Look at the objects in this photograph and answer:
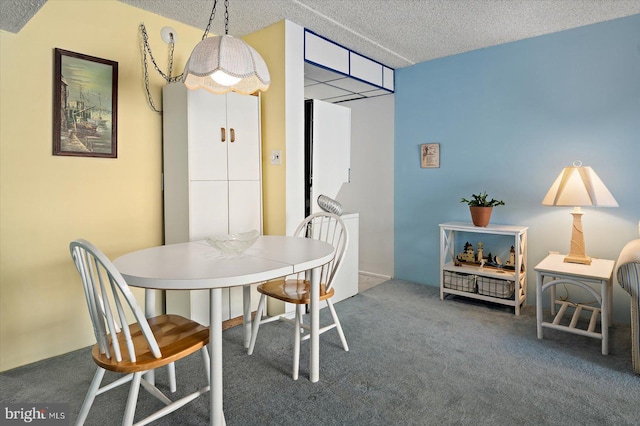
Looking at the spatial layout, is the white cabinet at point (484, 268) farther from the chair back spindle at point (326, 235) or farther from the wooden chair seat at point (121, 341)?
the wooden chair seat at point (121, 341)

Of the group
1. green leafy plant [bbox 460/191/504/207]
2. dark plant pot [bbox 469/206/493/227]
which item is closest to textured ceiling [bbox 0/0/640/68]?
green leafy plant [bbox 460/191/504/207]

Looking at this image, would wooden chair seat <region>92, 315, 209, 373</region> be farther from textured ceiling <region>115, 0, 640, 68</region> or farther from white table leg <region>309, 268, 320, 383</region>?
textured ceiling <region>115, 0, 640, 68</region>

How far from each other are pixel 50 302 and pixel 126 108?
4.59 ft

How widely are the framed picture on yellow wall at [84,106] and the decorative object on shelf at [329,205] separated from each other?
5.24ft

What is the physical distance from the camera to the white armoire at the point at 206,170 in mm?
2707

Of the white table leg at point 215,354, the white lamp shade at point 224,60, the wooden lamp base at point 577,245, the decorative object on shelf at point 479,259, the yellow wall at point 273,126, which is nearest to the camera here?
the white table leg at point 215,354

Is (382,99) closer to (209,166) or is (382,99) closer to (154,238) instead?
(209,166)

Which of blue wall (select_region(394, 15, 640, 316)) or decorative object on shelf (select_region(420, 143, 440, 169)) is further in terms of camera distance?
decorative object on shelf (select_region(420, 143, 440, 169))

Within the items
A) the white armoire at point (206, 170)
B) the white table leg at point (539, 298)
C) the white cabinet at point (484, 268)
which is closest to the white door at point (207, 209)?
the white armoire at point (206, 170)

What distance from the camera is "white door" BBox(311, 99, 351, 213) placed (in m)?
3.37

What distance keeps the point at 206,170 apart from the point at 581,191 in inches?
107

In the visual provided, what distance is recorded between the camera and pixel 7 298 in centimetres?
227

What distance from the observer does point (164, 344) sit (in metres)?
1.59

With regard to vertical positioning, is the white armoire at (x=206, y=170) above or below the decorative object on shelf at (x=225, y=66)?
below
